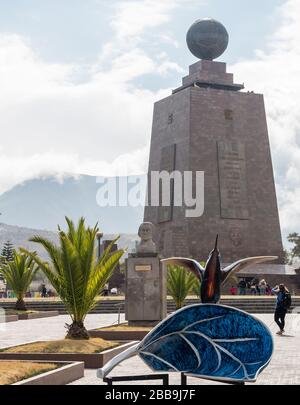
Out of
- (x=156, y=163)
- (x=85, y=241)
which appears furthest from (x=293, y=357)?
(x=156, y=163)

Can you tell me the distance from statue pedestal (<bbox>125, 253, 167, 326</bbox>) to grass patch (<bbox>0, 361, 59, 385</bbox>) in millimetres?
9486

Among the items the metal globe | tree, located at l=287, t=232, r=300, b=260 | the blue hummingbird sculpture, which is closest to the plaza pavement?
the blue hummingbird sculpture

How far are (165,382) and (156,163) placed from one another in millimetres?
42965

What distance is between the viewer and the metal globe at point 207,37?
1961 inches

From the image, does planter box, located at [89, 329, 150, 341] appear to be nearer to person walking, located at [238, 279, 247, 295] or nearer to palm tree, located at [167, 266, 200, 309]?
palm tree, located at [167, 266, 200, 309]

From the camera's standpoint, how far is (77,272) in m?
15.8

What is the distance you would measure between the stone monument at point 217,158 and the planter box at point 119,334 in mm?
27887

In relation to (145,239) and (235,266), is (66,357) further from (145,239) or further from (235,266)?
(145,239)

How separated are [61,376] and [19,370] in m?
0.78

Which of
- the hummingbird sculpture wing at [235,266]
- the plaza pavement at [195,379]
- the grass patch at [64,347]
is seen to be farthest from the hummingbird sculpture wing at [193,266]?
the grass patch at [64,347]

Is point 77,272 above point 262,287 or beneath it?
beneath

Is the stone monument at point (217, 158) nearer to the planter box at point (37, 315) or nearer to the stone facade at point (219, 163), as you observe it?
the stone facade at point (219, 163)

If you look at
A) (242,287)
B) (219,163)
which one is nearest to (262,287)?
(242,287)

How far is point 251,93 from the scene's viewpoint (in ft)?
170
